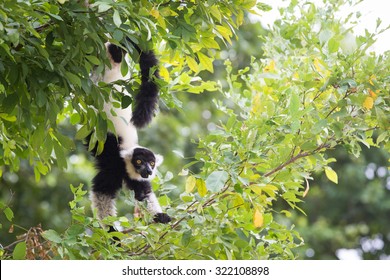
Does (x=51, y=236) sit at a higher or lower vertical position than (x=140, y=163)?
higher

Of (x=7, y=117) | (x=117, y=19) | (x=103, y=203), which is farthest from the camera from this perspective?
(x=103, y=203)

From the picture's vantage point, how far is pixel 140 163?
3.90 meters

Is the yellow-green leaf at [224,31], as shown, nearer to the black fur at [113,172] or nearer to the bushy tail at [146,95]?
the bushy tail at [146,95]

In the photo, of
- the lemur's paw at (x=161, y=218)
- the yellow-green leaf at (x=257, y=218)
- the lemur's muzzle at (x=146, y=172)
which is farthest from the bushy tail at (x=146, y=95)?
the lemur's muzzle at (x=146, y=172)

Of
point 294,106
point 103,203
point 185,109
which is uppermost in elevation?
point 294,106

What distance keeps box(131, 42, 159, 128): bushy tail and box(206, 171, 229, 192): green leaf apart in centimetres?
58

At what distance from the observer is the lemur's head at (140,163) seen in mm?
3887

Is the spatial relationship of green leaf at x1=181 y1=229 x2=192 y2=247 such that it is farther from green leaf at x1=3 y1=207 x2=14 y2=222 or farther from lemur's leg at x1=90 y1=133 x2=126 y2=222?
lemur's leg at x1=90 y1=133 x2=126 y2=222

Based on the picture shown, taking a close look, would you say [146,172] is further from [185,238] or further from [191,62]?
[185,238]

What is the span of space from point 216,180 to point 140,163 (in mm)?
1600

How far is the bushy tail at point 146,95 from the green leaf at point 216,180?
1.91ft

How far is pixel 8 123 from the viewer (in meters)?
2.86

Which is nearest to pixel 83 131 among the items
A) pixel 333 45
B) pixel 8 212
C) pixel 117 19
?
pixel 8 212

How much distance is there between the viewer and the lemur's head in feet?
12.8
